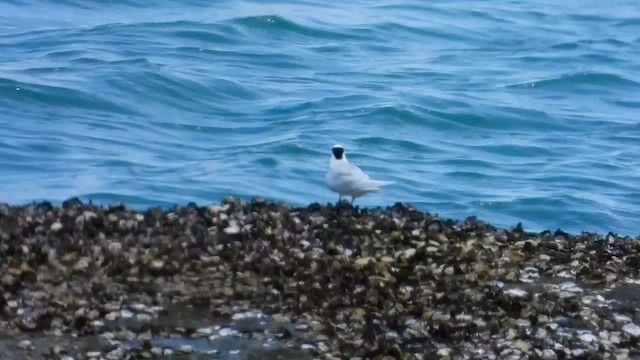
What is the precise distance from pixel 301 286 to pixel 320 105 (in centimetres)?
1223

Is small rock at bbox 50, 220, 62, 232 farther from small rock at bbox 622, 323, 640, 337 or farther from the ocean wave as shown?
the ocean wave

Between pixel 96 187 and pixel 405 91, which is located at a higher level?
pixel 405 91

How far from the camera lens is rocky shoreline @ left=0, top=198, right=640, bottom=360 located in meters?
6.21

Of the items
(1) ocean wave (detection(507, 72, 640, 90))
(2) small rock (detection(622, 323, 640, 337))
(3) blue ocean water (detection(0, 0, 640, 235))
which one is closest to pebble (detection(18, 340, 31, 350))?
(2) small rock (detection(622, 323, 640, 337))

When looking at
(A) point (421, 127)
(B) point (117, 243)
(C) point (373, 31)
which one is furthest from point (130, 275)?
(C) point (373, 31)

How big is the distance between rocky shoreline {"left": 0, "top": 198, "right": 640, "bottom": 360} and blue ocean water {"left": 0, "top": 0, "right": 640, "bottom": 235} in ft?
19.7

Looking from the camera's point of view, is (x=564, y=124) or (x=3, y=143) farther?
(x=564, y=124)

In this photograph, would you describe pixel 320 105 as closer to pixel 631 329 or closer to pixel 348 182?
pixel 348 182

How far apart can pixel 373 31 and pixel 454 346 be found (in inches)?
700

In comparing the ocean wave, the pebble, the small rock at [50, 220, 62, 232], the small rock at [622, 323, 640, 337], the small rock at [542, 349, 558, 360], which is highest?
the ocean wave

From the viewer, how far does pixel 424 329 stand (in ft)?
21.4

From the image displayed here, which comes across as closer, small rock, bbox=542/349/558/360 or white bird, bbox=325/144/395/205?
small rock, bbox=542/349/558/360

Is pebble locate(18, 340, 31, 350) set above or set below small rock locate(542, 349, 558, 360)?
below

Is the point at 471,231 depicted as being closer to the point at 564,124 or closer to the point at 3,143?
the point at 3,143
